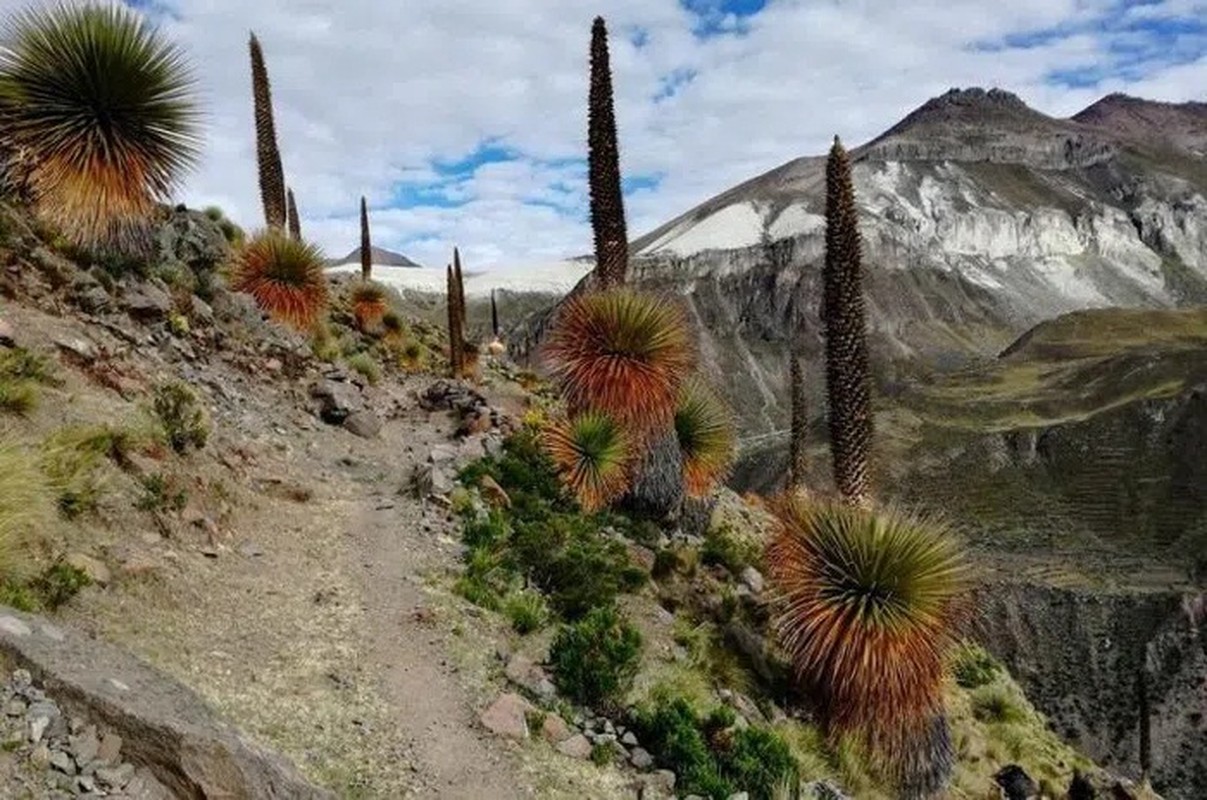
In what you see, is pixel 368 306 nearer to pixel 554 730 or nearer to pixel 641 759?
pixel 554 730

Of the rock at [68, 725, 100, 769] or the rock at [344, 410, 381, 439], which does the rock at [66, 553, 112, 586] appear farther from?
the rock at [344, 410, 381, 439]

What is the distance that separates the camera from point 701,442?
1373 cm

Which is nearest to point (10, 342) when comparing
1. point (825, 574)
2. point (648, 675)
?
point (648, 675)

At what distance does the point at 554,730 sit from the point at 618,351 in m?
5.11

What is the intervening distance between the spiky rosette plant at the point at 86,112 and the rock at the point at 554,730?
8.98 meters

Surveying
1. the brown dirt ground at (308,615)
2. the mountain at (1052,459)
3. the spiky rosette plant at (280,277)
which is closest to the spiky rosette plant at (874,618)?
the mountain at (1052,459)

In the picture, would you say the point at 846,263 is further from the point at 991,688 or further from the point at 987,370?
the point at 987,370

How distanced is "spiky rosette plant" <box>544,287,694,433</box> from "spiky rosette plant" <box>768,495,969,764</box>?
303 cm

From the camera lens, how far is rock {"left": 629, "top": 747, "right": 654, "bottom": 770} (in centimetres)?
773

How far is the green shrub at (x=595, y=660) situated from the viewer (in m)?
8.30

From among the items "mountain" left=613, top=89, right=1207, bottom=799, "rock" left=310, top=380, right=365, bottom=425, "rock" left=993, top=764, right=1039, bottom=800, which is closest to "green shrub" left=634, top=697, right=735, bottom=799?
"mountain" left=613, top=89, right=1207, bottom=799

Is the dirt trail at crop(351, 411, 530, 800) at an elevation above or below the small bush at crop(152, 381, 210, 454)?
below

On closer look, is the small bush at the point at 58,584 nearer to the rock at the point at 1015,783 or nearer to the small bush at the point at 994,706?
the rock at the point at 1015,783

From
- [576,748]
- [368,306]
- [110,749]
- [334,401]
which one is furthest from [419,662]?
[368,306]
